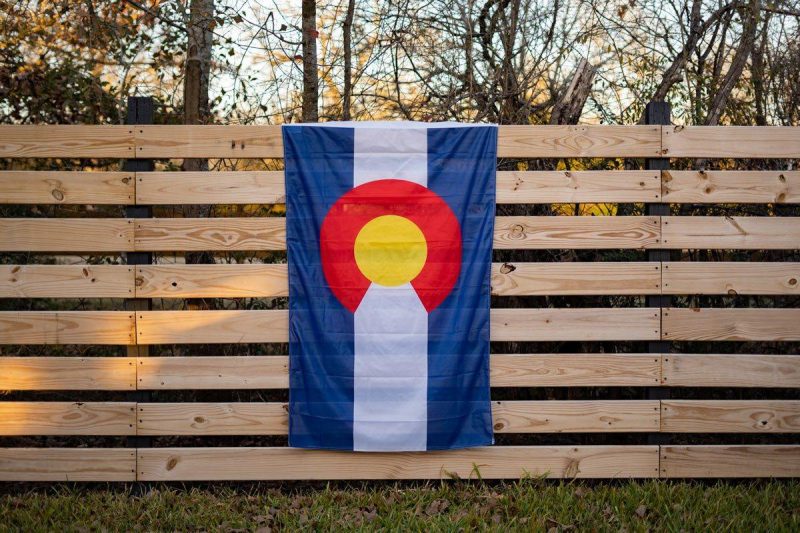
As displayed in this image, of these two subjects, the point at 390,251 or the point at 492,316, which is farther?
the point at 492,316

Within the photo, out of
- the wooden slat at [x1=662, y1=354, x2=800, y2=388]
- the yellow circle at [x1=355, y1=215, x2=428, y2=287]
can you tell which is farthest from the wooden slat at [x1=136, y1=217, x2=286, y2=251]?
the wooden slat at [x1=662, y1=354, x2=800, y2=388]

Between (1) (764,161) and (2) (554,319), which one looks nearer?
(2) (554,319)

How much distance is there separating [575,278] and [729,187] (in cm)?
119

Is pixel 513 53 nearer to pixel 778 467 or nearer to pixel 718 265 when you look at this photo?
pixel 718 265

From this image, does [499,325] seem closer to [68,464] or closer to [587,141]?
[587,141]

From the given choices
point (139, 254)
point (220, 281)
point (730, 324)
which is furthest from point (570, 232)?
point (139, 254)

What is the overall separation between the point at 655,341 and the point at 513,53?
3.00 metres

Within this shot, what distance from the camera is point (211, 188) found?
162 inches

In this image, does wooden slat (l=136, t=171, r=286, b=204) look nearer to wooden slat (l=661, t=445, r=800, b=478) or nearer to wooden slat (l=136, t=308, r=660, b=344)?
wooden slat (l=136, t=308, r=660, b=344)

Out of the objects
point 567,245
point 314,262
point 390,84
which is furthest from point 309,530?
point 390,84

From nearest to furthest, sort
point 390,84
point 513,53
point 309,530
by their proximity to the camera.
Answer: point 309,530 → point 513,53 → point 390,84

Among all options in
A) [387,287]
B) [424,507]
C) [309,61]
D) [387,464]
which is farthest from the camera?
[309,61]

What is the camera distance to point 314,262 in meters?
4.06

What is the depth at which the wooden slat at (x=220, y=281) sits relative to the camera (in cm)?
412
